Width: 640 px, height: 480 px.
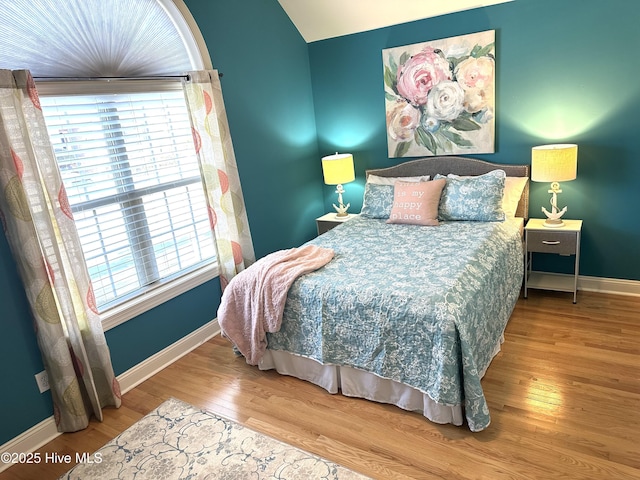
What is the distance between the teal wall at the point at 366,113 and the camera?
2.92 m

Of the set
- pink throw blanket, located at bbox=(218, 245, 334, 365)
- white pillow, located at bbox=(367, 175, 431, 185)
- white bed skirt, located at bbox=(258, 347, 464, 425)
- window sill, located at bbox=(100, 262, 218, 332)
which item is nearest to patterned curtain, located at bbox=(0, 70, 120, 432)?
window sill, located at bbox=(100, 262, 218, 332)

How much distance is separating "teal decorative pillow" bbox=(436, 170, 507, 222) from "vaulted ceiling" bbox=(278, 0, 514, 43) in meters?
1.37

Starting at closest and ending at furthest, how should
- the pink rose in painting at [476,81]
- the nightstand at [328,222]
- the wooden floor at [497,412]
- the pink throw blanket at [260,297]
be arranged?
1. the wooden floor at [497,412]
2. the pink throw blanket at [260,297]
3. the pink rose in painting at [476,81]
4. the nightstand at [328,222]

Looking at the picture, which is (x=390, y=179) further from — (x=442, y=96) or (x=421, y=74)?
(x=421, y=74)

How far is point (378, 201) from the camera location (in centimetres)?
377

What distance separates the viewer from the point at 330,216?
173 inches

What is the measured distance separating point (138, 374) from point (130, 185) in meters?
1.27

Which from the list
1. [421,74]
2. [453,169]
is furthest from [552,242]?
[421,74]

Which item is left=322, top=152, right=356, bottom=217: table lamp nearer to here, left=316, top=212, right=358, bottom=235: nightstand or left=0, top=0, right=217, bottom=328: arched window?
left=316, top=212, right=358, bottom=235: nightstand

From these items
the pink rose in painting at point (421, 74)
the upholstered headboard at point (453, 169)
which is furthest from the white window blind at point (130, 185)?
the pink rose in painting at point (421, 74)

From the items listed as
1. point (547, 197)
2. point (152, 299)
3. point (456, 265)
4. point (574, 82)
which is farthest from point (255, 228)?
point (574, 82)

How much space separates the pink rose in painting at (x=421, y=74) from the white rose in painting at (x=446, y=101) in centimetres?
5

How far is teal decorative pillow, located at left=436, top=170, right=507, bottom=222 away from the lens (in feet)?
10.7

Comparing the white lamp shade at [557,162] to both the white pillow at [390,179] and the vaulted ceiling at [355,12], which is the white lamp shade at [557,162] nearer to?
the white pillow at [390,179]
